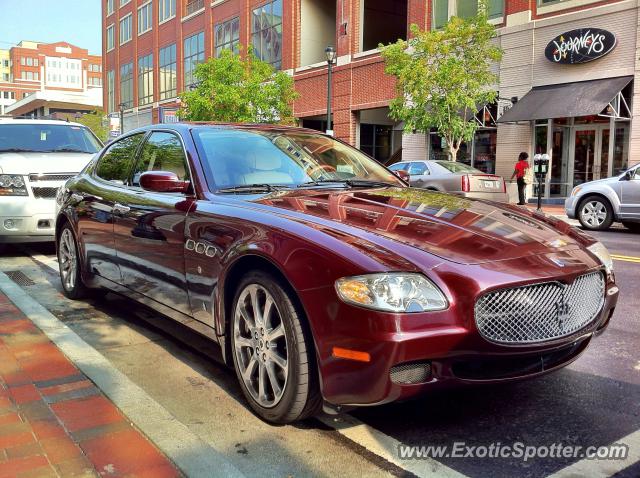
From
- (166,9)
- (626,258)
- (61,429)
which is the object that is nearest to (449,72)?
(626,258)

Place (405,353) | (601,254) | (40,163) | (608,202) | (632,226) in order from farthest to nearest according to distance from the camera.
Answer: (632,226)
(608,202)
(40,163)
(601,254)
(405,353)

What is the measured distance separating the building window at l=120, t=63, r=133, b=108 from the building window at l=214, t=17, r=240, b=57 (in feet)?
51.7

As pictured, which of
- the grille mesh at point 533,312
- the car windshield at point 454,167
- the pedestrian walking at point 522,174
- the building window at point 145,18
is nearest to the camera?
the grille mesh at point 533,312

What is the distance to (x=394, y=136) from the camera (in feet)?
103

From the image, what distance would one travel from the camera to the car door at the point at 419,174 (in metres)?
17.0

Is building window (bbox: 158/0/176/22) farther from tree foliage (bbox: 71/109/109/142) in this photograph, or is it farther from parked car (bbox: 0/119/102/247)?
parked car (bbox: 0/119/102/247)

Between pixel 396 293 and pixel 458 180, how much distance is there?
45.2 feet

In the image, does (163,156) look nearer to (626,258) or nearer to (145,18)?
(626,258)

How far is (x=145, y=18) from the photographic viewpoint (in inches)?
1907

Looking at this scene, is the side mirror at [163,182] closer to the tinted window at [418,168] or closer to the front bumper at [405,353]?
the front bumper at [405,353]

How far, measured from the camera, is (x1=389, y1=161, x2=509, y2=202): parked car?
15.8 m

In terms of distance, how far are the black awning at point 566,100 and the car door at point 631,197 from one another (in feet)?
19.7

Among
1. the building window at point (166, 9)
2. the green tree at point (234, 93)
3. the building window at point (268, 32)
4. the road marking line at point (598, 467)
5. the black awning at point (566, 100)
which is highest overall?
the building window at point (166, 9)

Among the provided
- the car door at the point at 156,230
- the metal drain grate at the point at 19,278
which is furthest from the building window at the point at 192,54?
the car door at the point at 156,230
